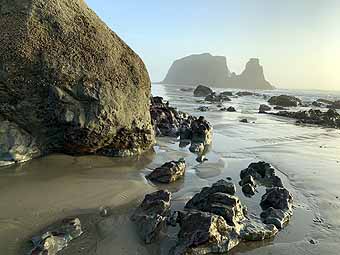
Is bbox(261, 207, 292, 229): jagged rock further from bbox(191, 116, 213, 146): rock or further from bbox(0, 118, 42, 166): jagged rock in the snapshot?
bbox(191, 116, 213, 146): rock

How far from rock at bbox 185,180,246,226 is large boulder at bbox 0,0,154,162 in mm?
4073

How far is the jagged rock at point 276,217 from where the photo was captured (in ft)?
20.3

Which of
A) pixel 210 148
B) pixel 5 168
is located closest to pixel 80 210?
pixel 5 168

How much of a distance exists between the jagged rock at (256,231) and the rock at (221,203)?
0.17 meters

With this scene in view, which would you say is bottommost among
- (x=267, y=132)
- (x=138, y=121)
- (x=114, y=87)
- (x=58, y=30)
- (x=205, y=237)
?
(x=267, y=132)

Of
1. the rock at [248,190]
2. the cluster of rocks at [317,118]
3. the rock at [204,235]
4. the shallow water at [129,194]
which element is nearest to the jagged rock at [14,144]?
the shallow water at [129,194]

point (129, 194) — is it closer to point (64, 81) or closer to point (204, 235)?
point (204, 235)

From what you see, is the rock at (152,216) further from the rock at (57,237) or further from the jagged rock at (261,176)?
the jagged rock at (261,176)

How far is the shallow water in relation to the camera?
5367mm

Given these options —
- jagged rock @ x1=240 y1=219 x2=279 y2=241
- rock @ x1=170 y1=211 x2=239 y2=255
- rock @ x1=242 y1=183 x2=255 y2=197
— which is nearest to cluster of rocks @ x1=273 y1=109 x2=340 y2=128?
rock @ x1=242 y1=183 x2=255 y2=197

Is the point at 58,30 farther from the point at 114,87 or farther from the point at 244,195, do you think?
the point at 244,195

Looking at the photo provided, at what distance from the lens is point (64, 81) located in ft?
29.2

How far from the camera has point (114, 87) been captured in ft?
32.8

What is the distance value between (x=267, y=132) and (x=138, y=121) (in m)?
9.46
